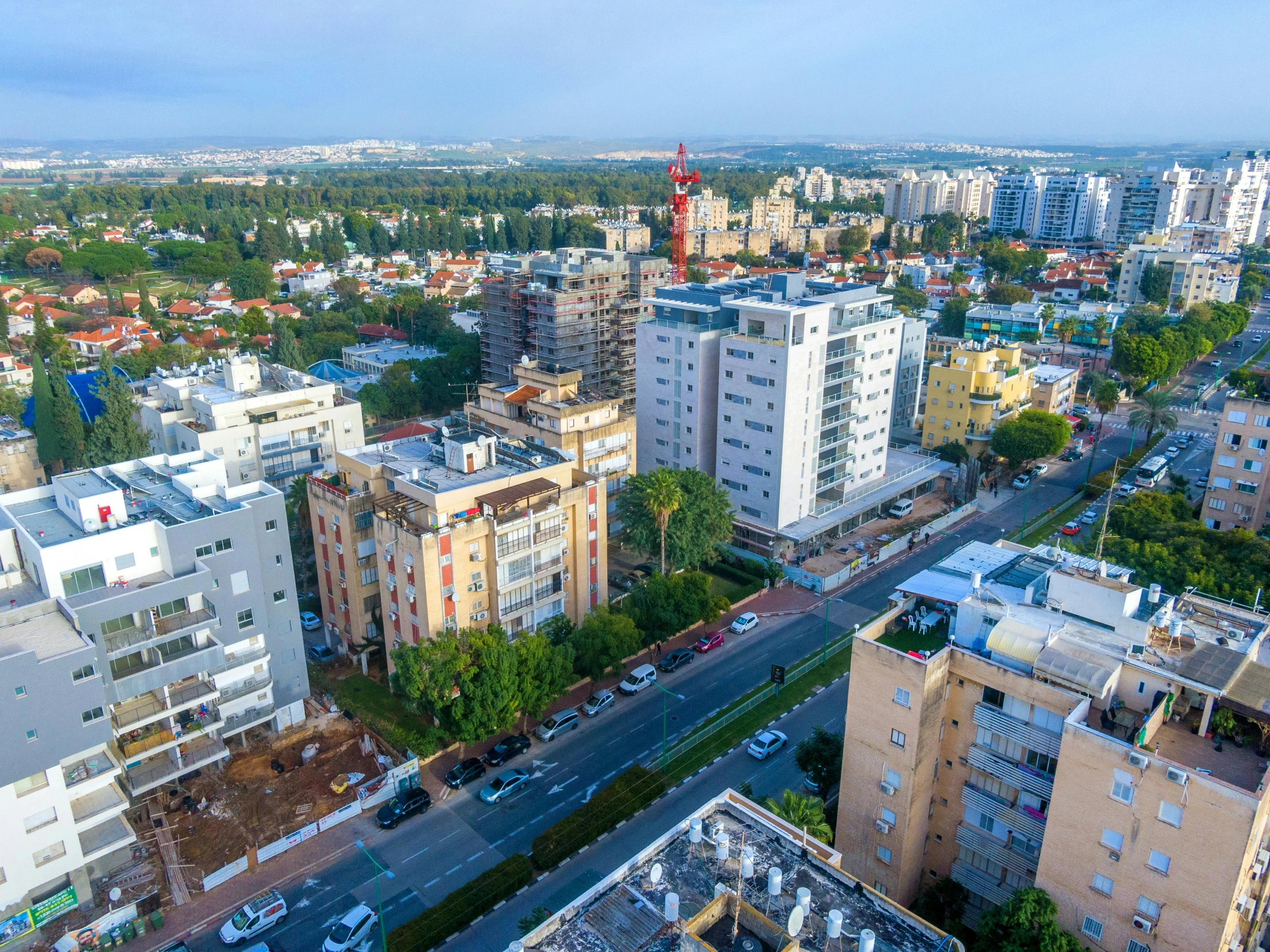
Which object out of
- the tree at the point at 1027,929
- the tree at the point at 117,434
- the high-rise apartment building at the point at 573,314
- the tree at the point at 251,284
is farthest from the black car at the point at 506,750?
the tree at the point at 251,284

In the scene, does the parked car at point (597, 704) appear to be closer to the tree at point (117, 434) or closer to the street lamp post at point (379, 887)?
the street lamp post at point (379, 887)

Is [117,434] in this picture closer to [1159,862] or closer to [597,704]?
[597,704]

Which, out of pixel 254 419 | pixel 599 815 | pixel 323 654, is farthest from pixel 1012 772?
pixel 254 419

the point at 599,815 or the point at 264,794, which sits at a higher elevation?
the point at 599,815

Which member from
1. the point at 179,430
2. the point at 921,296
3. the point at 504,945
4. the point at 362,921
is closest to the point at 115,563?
the point at 362,921

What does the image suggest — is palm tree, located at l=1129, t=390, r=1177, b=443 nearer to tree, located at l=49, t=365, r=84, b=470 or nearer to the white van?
the white van
